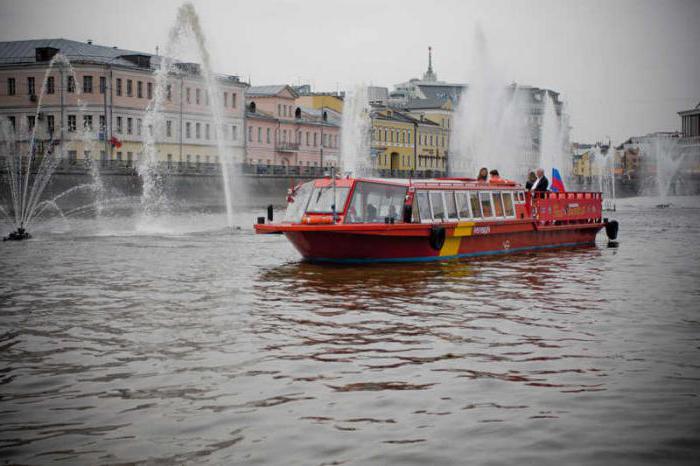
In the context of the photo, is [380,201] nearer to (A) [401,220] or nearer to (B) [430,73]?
(A) [401,220]

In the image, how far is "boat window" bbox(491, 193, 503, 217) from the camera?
90.6ft

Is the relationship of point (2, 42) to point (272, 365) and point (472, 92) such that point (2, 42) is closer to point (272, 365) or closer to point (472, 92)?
point (472, 92)

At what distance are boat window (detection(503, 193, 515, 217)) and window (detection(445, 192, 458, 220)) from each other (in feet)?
9.42

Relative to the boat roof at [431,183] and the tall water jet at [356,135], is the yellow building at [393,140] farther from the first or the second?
the boat roof at [431,183]

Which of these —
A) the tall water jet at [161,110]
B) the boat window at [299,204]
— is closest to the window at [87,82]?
the tall water jet at [161,110]

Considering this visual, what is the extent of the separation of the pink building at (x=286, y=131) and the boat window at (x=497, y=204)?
61.8m

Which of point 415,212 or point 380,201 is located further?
point 415,212

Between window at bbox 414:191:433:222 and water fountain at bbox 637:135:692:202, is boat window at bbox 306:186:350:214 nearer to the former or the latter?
window at bbox 414:191:433:222

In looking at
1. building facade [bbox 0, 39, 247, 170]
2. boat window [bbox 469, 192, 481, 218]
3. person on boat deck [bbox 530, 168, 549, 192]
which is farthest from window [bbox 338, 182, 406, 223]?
building facade [bbox 0, 39, 247, 170]

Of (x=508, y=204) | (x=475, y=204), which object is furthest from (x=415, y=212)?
(x=508, y=204)

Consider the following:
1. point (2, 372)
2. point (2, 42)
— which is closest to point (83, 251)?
point (2, 372)

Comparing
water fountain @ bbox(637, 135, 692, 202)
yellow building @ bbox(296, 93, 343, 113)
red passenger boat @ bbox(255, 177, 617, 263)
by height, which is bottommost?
red passenger boat @ bbox(255, 177, 617, 263)

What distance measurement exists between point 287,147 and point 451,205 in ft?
256

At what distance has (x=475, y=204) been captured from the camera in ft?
87.7
